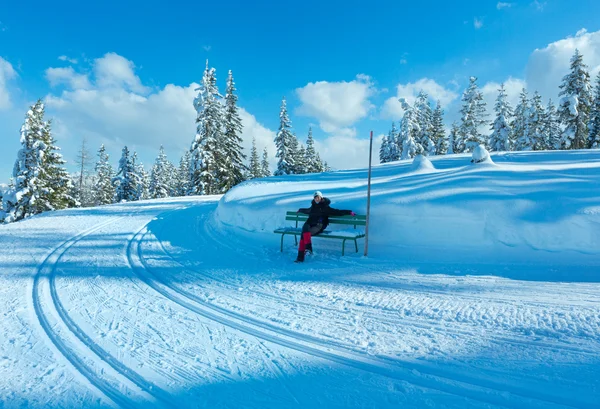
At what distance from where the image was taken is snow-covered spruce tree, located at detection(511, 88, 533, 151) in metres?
38.1

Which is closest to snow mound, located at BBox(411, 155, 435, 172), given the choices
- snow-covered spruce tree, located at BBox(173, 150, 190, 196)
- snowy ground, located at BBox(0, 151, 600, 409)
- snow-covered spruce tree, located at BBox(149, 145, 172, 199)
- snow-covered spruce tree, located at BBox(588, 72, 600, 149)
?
snowy ground, located at BBox(0, 151, 600, 409)

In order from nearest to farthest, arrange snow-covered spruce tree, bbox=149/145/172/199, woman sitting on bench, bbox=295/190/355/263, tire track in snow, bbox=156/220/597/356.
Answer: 1. tire track in snow, bbox=156/220/597/356
2. woman sitting on bench, bbox=295/190/355/263
3. snow-covered spruce tree, bbox=149/145/172/199

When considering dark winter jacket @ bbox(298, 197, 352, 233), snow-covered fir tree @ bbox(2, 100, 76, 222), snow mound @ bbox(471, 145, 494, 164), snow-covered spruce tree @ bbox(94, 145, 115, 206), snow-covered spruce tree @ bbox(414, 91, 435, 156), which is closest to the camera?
dark winter jacket @ bbox(298, 197, 352, 233)

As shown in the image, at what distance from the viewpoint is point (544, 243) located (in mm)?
6406

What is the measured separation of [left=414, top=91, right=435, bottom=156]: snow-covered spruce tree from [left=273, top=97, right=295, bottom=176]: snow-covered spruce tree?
15.7 metres

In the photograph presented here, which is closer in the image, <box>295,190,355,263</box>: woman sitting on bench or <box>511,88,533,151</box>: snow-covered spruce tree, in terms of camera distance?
<box>295,190,355,263</box>: woman sitting on bench

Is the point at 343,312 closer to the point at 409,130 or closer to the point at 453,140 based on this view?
the point at 409,130

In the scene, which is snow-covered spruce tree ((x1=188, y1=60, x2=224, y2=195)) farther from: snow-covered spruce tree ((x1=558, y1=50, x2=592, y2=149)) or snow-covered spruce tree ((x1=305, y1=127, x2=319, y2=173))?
snow-covered spruce tree ((x1=558, y1=50, x2=592, y2=149))

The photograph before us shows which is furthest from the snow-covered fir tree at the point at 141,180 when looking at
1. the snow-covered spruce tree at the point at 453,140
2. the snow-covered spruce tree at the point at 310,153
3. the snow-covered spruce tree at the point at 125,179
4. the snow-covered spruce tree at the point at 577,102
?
the snow-covered spruce tree at the point at 577,102

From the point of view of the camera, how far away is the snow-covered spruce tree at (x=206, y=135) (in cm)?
2953

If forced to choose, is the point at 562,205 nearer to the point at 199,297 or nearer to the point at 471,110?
the point at 199,297

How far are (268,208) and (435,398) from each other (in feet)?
26.3

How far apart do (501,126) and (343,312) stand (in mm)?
38758

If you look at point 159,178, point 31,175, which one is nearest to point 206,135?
point 31,175
